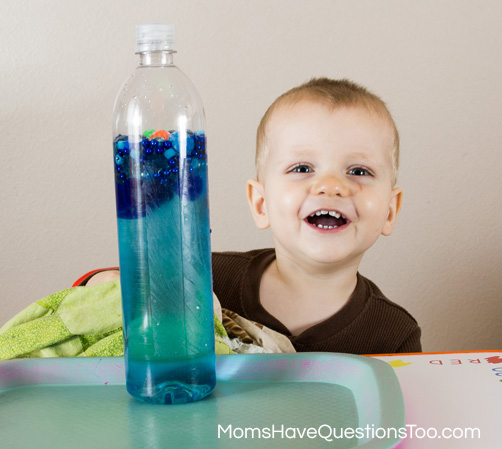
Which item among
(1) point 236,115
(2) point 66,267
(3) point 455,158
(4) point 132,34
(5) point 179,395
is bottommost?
(2) point 66,267

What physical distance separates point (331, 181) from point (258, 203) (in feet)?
0.71

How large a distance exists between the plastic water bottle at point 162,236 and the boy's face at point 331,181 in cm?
40

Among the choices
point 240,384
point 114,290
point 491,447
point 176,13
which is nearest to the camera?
point 491,447

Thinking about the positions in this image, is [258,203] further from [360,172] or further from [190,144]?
[190,144]

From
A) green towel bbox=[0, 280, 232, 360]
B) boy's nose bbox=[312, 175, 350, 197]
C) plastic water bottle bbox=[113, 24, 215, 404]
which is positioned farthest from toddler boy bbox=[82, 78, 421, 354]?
plastic water bottle bbox=[113, 24, 215, 404]

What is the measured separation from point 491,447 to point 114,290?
1.40ft

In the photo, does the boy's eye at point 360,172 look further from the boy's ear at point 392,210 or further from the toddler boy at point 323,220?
the boy's ear at point 392,210

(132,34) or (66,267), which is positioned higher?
(132,34)

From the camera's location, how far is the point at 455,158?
1.60 m

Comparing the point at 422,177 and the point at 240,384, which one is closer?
the point at 240,384

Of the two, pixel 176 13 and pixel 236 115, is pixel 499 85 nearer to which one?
pixel 236 115

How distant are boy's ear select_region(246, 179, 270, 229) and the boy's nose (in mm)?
174

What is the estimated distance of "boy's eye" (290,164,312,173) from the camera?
3.28 ft

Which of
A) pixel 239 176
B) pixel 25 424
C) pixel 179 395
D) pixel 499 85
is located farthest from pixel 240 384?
pixel 499 85
